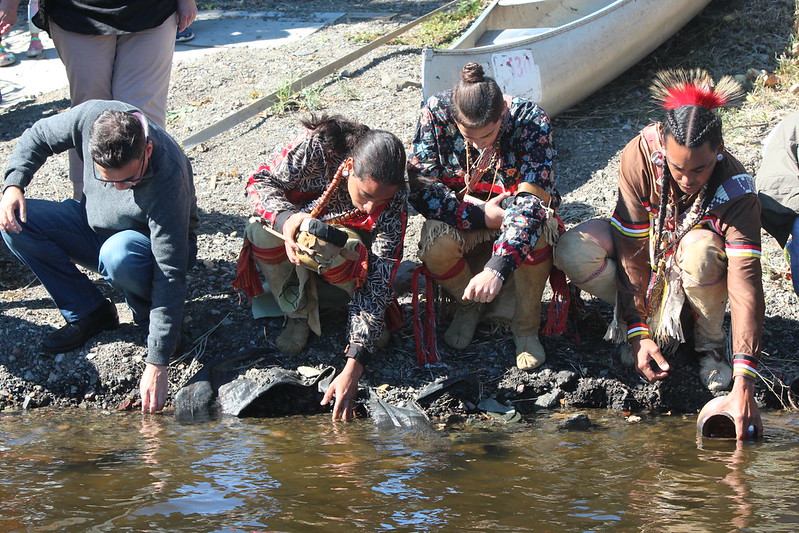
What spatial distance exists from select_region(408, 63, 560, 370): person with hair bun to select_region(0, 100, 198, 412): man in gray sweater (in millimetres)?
1050

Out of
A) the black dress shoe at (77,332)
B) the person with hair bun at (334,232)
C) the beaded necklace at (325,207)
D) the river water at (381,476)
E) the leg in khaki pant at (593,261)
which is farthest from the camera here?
the black dress shoe at (77,332)

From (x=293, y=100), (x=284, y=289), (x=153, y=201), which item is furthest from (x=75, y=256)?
(x=293, y=100)

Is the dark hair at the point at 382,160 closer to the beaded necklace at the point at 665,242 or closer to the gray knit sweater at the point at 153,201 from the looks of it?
the gray knit sweater at the point at 153,201

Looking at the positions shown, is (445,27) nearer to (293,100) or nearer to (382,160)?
(293,100)

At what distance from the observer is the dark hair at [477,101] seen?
3.72 meters

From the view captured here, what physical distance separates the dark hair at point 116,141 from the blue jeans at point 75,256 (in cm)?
43

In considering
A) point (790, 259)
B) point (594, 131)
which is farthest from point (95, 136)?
point (594, 131)

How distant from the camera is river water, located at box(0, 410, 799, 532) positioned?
284 centimetres

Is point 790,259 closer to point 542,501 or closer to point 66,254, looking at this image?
point 542,501

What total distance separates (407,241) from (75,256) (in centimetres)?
185

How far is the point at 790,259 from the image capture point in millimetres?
4066

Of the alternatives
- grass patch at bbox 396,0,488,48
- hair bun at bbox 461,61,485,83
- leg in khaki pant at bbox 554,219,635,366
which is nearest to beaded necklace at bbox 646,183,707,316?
leg in khaki pant at bbox 554,219,635,366

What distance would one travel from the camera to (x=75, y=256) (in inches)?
163

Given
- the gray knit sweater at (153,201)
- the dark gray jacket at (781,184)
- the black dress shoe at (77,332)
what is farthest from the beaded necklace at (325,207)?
the dark gray jacket at (781,184)
